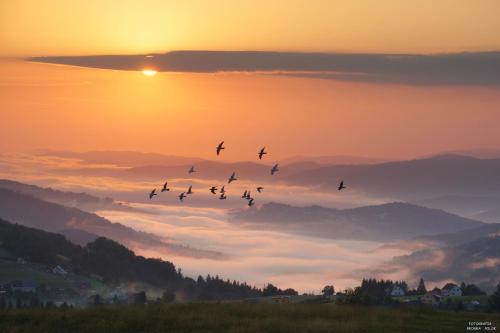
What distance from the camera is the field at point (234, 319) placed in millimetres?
57625

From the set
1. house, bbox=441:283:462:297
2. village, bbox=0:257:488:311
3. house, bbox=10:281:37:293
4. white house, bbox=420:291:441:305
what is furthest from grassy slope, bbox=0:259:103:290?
white house, bbox=420:291:441:305

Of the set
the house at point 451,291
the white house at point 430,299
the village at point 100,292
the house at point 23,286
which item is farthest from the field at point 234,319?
the house at point 23,286

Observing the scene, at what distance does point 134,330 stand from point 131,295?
122 metres

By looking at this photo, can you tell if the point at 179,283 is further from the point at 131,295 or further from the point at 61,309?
the point at 61,309

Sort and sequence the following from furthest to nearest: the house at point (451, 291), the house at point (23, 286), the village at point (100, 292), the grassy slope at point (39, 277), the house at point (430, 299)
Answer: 1. the grassy slope at point (39, 277)
2. the house at point (23, 286)
3. the house at point (451, 291)
4. the village at point (100, 292)
5. the house at point (430, 299)

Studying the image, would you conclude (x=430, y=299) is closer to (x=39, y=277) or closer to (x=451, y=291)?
(x=451, y=291)

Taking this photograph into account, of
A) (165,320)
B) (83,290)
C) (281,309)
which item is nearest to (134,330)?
(165,320)

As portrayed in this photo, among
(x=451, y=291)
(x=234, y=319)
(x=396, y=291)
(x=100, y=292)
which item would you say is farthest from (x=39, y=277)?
(x=234, y=319)

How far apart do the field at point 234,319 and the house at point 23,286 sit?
114013 millimetres

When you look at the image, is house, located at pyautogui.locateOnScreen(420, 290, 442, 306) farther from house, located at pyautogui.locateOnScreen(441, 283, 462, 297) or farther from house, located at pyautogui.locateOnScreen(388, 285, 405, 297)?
house, located at pyautogui.locateOnScreen(441, 283, 462, 297)

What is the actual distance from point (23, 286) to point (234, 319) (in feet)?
425

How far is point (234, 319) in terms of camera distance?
196ft

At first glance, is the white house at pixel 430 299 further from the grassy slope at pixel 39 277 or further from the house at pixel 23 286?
the grassy slope at pixel 39 277

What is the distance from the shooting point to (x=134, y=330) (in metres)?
57.5
